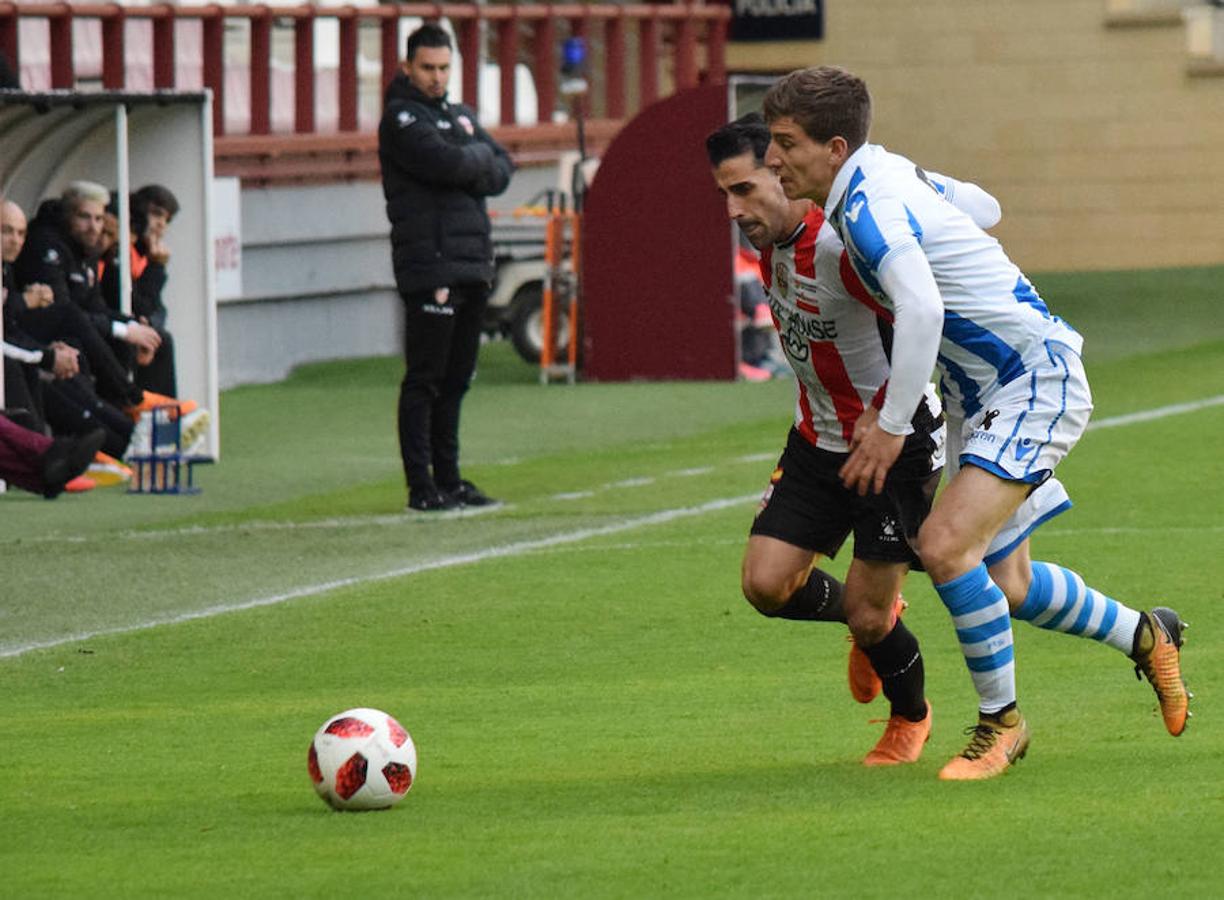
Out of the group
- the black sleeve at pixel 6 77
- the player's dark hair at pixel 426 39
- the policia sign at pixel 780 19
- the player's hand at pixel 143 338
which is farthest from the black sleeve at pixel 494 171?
the policia sign at pixel 780 19

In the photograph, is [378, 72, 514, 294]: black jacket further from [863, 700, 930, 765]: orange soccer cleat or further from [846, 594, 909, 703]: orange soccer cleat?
[863, 700, 930, 765]: orange soccer cleat

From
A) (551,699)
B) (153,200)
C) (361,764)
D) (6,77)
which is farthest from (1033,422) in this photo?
(6,77)

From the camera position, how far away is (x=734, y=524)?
12.0 m

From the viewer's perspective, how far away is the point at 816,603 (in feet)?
22.7

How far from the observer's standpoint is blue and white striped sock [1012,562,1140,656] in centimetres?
661

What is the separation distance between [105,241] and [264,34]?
Answer: 6929 mm

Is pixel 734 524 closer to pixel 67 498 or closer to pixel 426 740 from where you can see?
pixel 67 498

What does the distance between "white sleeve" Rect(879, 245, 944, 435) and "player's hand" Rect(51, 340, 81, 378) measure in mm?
8584

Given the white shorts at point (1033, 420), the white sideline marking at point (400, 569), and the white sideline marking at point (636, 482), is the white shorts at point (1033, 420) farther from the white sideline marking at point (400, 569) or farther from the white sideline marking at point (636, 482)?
the white sideline marking at point (636, 482)

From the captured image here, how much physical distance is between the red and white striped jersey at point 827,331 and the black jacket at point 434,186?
19.4ft

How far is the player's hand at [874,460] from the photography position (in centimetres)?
602

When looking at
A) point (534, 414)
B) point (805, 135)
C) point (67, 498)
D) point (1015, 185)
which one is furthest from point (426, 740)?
point (1015, 185)

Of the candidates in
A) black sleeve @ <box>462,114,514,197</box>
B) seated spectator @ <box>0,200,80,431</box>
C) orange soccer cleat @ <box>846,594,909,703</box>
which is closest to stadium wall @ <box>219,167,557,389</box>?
seated spectator @ <box>0,200,80,431</box>

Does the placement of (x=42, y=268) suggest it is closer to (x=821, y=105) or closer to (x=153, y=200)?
(x=153, y=200)
